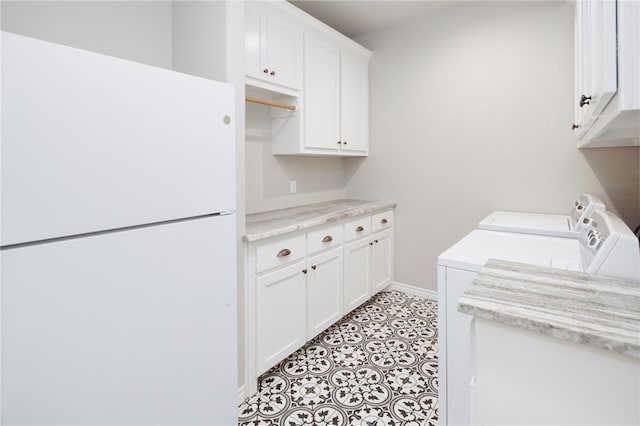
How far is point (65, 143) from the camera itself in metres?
0.89

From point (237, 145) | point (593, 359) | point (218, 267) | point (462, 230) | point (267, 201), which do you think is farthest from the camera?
point (462, 230)

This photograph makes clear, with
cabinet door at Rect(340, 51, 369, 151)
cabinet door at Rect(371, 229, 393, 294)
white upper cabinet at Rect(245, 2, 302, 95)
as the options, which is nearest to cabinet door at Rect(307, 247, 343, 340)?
cabinet door at Rect(371, 229, 393, 294)

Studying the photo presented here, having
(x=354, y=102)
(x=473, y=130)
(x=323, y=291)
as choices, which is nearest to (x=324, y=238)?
(x=323, y=291)

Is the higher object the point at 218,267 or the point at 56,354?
the point at 218,267

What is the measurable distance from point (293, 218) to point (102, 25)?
145cm

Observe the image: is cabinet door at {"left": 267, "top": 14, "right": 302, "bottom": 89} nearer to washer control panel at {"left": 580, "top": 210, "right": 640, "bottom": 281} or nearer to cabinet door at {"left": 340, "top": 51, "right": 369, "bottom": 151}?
cabinet door at {"left": 340, "top": 51, "right": 369, "bottom": 151}

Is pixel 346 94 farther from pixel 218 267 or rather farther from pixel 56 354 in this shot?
pixel 56 354

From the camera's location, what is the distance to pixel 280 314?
2006mm

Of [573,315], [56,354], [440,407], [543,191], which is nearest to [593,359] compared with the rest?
[573,315]

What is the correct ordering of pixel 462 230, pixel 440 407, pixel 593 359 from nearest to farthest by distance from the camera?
pixel 593 359
pixel 440 407
pixel 462 230

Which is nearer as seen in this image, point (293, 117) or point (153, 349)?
point (153, 349)

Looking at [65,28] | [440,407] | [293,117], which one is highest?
[65,28]

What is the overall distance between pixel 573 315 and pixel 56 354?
4.17 ft

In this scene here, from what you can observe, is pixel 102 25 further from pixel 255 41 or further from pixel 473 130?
pixel 473 130
